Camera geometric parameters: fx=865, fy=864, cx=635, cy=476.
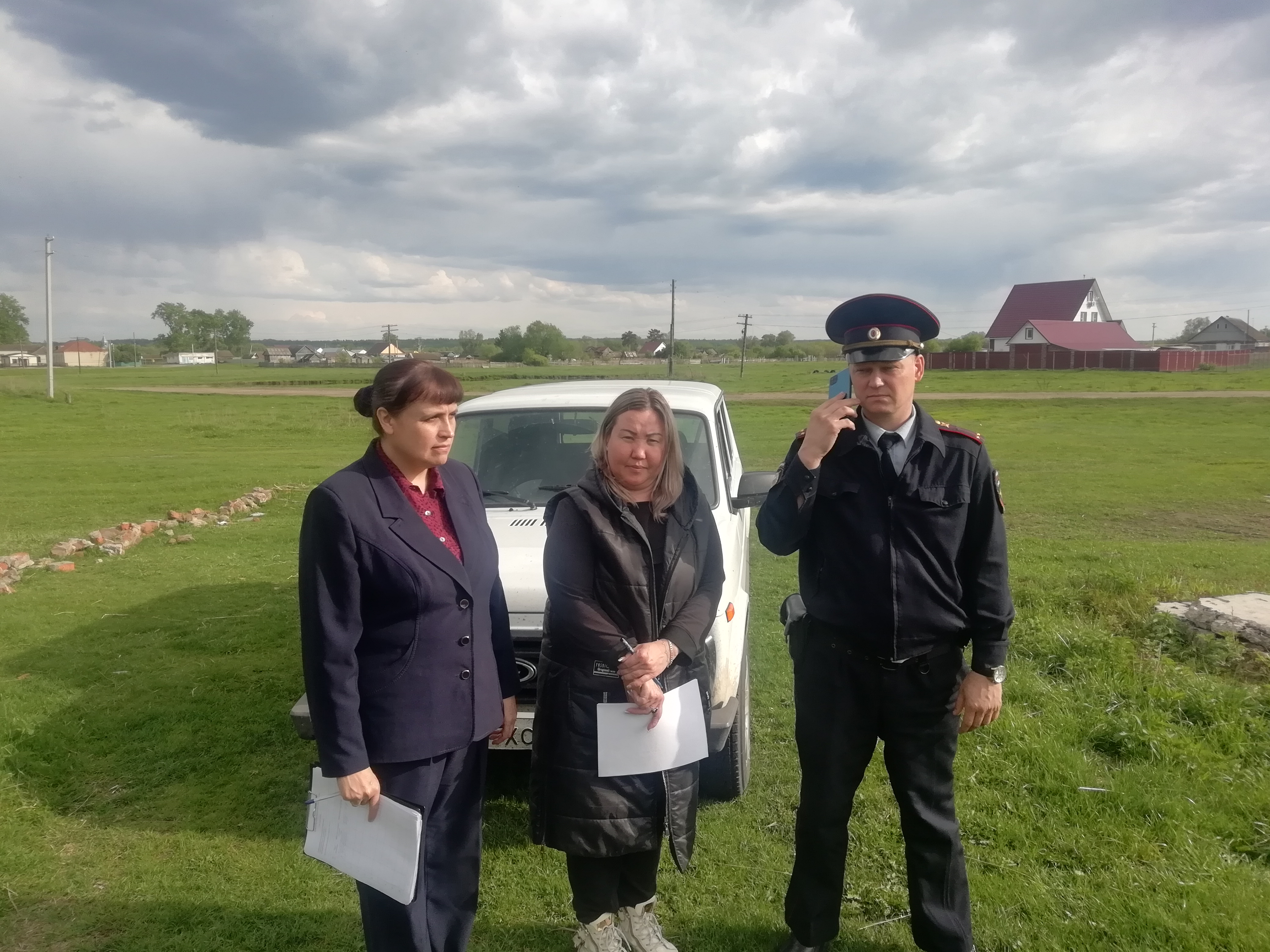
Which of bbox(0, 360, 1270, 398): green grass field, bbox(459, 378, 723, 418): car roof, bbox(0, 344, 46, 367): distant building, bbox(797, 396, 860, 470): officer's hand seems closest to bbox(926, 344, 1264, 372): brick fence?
bbox(0, 360, 1270, 398): green grass field

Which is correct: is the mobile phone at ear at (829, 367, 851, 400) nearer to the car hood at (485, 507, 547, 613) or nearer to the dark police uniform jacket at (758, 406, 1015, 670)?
the dark police uniform jacket at (758, 406, 1015, 670)

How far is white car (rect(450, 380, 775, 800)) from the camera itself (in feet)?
12.0

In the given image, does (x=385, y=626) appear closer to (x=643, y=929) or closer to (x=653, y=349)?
(x=643, y=929)

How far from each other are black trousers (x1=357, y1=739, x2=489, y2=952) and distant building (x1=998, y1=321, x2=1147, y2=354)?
67138 mm

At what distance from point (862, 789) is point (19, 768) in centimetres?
420

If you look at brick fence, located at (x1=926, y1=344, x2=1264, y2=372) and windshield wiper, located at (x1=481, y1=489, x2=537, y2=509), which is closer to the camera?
windshield wiper, located at (x1=481, y1=489, x2=537, y2=509)

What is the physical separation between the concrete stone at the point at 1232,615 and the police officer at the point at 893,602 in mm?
3656

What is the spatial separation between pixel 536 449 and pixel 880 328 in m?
2.59

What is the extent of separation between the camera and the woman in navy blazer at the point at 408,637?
228cm

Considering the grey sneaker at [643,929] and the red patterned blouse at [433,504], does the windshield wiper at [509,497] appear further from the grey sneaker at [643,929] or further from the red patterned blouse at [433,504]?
the grey sneaker at [643,929]

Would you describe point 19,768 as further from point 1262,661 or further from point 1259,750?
point 1262,661

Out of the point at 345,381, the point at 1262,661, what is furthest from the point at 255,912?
the point at 345,381

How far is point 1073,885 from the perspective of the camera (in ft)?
10.6

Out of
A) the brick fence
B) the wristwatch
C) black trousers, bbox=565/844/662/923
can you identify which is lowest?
black trousers, bbox=565/844/662/923
